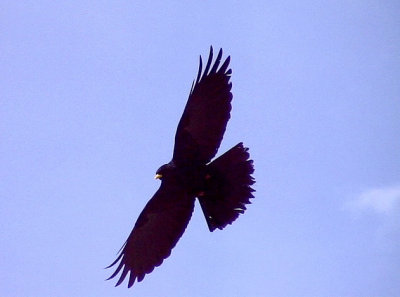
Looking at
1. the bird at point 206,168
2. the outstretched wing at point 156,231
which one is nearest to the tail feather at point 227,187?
the bird at point 206,168

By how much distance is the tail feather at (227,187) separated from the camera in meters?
9.91

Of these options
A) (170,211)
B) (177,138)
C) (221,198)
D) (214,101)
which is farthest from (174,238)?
(214,101)

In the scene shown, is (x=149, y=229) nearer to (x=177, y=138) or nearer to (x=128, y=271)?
(x=128, y=271)

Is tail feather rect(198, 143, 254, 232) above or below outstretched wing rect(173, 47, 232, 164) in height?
below

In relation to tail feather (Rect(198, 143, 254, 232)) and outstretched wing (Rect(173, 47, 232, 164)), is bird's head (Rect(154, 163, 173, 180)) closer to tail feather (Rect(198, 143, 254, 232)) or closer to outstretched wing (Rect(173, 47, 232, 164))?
outstretched wing (Rect(173, 47, 232, 164))

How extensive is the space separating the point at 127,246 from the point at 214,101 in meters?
2.89

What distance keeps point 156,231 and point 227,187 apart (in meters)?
1.59

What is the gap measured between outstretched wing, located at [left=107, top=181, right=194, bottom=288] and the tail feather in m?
0.46

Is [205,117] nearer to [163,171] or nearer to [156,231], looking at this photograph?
[163,171]

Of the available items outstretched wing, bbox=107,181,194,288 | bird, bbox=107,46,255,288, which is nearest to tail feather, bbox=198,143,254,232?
bird, bbox=107,46,255,288

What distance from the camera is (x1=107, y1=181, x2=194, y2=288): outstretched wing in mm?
10547

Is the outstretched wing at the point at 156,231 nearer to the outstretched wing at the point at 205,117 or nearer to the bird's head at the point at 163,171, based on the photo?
the bird's head at the point at 163,171

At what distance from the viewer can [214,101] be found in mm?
10023

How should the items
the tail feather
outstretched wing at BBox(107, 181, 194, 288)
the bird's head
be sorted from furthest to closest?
outstretched wing at BBox(107, 181, 194, 288), the bird's head, the tail feather
